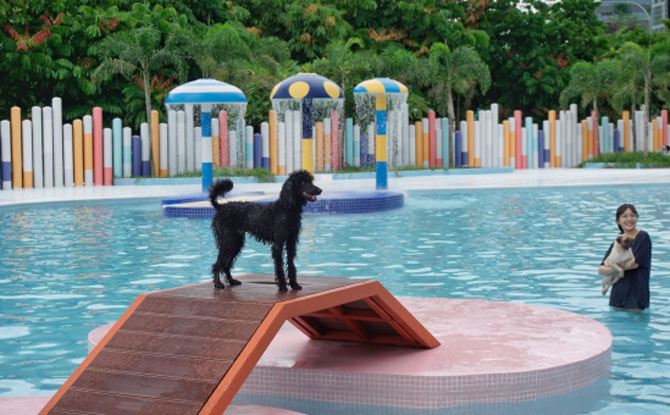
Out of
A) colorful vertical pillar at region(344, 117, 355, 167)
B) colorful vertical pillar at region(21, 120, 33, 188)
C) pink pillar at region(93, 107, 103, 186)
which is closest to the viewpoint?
colorful vertical pillar at region(21, 120, 33, 188)

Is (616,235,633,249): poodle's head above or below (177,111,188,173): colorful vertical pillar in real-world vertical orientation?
below

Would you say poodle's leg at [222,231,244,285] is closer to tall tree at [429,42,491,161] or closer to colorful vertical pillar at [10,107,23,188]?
colorful vertical pillar at [10,107,23,188]

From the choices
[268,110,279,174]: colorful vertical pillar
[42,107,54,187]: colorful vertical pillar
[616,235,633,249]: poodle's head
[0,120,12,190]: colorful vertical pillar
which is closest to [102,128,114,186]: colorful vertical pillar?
[42,107,54,187]: colorful vertical pillar

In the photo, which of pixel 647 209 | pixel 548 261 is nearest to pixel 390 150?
pixel 647 209

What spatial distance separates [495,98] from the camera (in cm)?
3809

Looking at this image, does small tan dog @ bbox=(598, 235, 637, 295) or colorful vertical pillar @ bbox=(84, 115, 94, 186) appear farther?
colorful vertical pillar @ bbox=(84, 115, 94, 186)

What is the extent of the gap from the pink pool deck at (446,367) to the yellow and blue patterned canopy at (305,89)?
12453 millimetres

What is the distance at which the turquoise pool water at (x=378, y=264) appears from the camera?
6.11 m

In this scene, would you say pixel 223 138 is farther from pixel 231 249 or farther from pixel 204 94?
pixel 231 249

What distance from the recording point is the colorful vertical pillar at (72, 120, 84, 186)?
2150cm

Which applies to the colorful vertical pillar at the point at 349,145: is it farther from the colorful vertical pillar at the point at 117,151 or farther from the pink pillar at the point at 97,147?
the pink pillar at the point at 97,147

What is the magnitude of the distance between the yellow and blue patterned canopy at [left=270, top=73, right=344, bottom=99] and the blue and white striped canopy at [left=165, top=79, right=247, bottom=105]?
101 cm

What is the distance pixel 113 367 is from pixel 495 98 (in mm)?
34737

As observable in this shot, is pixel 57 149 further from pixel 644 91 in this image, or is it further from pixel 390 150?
pixel 644 91
